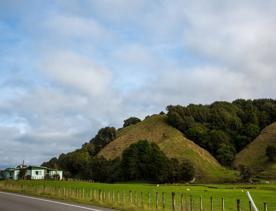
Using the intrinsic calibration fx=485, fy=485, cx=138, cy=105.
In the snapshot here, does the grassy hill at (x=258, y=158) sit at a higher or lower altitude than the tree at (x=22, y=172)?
higher

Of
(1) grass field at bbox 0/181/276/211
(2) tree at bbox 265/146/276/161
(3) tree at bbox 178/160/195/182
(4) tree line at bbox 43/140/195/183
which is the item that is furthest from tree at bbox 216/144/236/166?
(1) grass field at bbox 0/181/276/211

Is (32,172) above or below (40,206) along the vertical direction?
above

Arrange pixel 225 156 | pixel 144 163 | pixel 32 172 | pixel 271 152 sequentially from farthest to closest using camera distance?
1. pixel 225 156
2. pixel 271 152
3. pixel 32 172
4. pixel 144 163

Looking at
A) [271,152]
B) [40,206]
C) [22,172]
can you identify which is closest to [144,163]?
[22,172]

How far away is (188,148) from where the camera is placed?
19100 centimetres

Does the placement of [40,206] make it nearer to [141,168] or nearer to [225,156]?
[141,168]

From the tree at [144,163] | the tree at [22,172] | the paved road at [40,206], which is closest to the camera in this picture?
the paved road at [40,206]

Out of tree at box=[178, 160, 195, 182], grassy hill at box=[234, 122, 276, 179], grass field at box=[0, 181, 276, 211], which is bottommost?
grass field at box=[0, 181, 276, 211]

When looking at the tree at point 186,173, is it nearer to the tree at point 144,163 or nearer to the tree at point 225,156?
the tree at point 144,163

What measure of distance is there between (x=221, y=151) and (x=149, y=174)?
60.3m

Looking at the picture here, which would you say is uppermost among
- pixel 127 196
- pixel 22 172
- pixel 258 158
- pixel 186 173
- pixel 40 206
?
pixel 258 158

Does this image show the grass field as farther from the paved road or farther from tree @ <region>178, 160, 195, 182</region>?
tree @ <region>178, 160, 195, 182</region>

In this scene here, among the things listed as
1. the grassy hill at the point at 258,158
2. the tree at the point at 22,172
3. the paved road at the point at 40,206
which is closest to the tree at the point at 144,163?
the tree at the point at 22,172

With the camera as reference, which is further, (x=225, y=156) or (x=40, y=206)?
(x=225, y=156)
